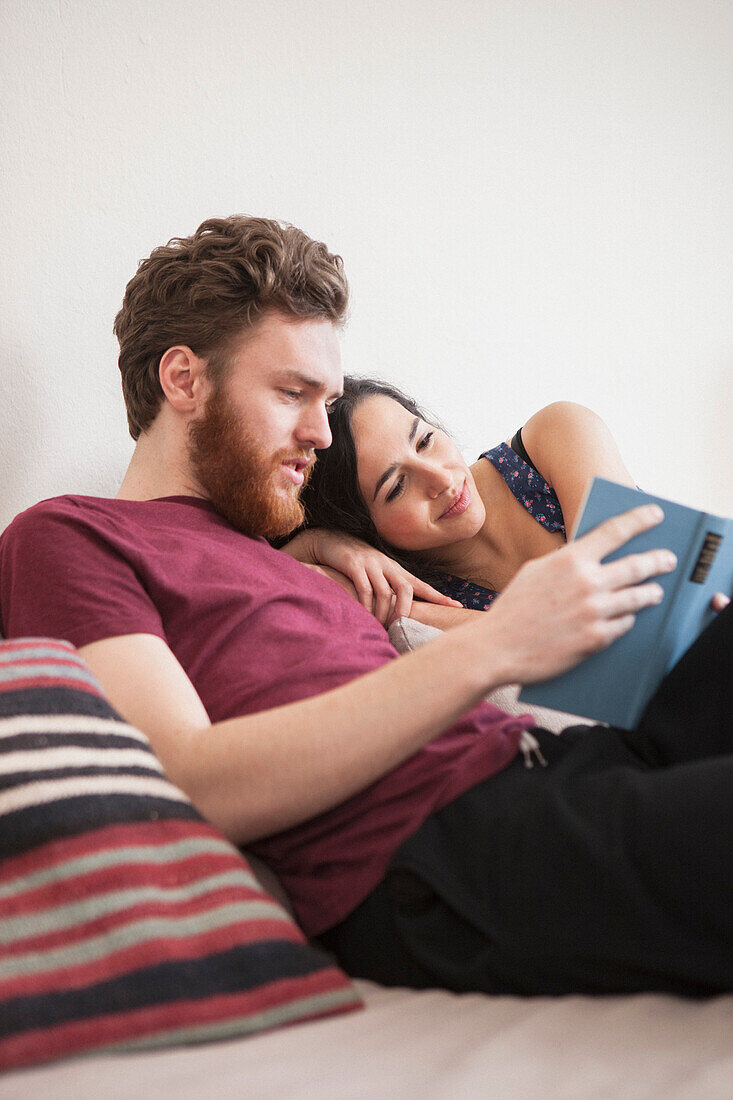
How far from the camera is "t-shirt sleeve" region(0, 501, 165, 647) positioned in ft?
2.99

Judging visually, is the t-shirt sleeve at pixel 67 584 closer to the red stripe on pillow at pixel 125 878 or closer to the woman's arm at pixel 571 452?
the red stripe on pillow at pixel 125 878

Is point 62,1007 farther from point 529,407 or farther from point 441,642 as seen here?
point 529,407

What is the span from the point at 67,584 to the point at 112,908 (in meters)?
0.38

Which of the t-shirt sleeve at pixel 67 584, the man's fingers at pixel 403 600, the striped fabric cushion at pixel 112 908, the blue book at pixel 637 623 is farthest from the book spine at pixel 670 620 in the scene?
the man's fingers at pixel 403 600

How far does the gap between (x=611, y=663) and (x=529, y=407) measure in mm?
1522

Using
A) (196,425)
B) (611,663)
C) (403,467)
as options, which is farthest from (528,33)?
(611,663)

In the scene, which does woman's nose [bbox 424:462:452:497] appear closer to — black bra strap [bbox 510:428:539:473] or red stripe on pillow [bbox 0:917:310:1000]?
black bra strap [bbox 510:428:539:473]

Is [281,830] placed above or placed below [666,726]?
below

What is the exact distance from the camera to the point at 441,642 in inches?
33.5

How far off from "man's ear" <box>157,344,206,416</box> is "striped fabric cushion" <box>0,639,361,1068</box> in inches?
25.1

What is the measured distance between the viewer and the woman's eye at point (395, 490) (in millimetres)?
1641

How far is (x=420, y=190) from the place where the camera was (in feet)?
6.80

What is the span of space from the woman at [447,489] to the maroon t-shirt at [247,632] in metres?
0.49

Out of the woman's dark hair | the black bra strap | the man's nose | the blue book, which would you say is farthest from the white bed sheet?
the black bra strap
